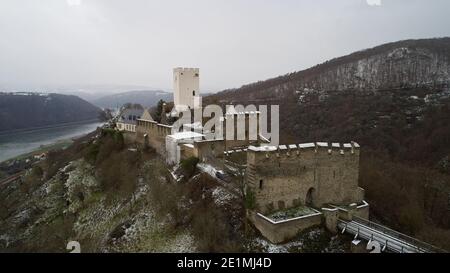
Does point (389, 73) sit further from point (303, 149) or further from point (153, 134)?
point (303, 149)

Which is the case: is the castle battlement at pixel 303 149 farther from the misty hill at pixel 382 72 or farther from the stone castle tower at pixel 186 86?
the misty hill at pixel 382 72

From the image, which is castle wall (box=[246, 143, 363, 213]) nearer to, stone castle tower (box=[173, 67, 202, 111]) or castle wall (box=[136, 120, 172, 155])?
castle wall (box=[136, 120, 172, 155])

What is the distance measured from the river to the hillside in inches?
1983

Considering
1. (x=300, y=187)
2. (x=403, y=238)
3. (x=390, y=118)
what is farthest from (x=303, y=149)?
(x=390, y=118)

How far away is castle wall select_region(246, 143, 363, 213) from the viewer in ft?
49.6

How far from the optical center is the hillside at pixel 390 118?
22312 millimetres

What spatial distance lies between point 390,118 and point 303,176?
41077 millimetres

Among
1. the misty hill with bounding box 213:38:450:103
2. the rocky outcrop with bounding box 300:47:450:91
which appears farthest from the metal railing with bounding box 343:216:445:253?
the misty hill with bounding box 213:38:450:103

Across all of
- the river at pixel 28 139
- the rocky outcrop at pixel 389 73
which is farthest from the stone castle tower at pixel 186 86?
Result: the river at pixel 28 139

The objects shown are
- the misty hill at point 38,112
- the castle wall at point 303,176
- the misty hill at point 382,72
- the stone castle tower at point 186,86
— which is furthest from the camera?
the misty hill at point 38,112

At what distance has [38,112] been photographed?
126312 millimetres

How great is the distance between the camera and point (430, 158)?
4100 centimetres

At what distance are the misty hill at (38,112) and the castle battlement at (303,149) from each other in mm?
97546
